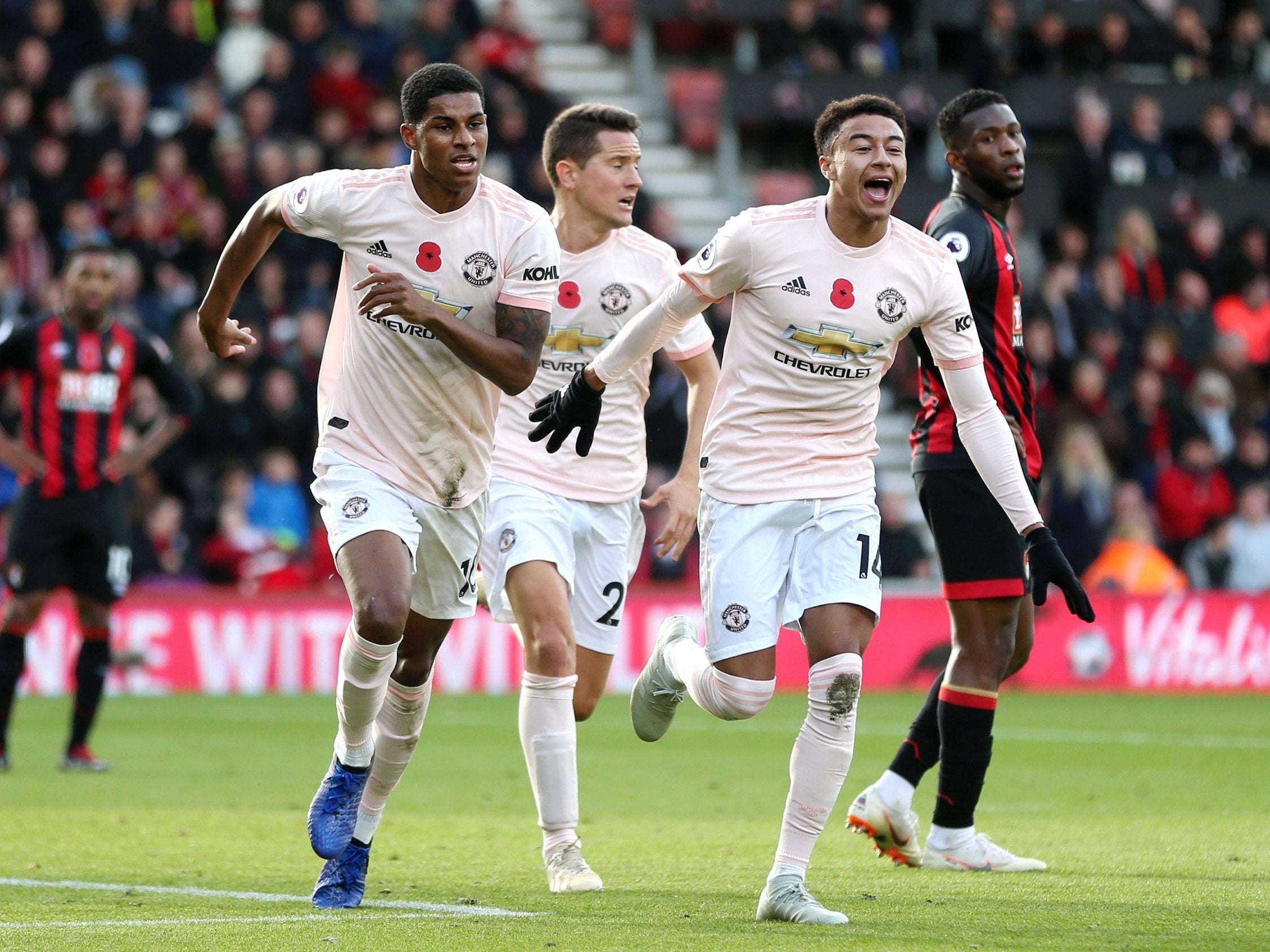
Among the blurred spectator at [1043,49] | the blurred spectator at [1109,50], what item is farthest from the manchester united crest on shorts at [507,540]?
the blurred spectator at [1109,50]

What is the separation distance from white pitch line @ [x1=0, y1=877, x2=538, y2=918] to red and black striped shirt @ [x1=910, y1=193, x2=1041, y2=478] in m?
2.43

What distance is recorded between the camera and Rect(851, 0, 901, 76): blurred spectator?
2188 cm

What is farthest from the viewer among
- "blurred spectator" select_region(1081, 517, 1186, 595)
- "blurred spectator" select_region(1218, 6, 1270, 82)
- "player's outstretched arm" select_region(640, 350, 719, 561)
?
"blurred spectator" select_region(1218, 6, 1270, 82)

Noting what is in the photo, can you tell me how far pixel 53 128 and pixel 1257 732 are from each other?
38.6 ft

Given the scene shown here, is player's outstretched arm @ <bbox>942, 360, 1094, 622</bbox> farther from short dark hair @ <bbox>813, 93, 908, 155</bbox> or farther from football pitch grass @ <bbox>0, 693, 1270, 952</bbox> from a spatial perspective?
football pitch grass @ <bbox>0, 693, 1270, 952</bbox>

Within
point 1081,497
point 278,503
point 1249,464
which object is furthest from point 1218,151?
point 278,503

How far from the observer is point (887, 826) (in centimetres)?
742

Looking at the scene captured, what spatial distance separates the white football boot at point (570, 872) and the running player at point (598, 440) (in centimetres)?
83

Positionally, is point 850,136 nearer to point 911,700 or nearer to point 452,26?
point 911,700

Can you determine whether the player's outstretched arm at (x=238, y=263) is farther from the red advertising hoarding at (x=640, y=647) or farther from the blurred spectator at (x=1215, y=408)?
the blurred spectator at (x=1215, y=408)

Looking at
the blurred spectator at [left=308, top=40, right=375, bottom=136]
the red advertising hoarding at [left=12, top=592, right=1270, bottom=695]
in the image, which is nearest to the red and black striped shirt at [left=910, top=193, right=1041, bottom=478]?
the red advertising hoarding at [left=12, top=592, right=1270, bottom=695]

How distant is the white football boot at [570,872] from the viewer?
6.61 meters

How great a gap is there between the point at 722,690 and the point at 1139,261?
1498 cm

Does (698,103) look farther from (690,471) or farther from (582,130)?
(690,471)
